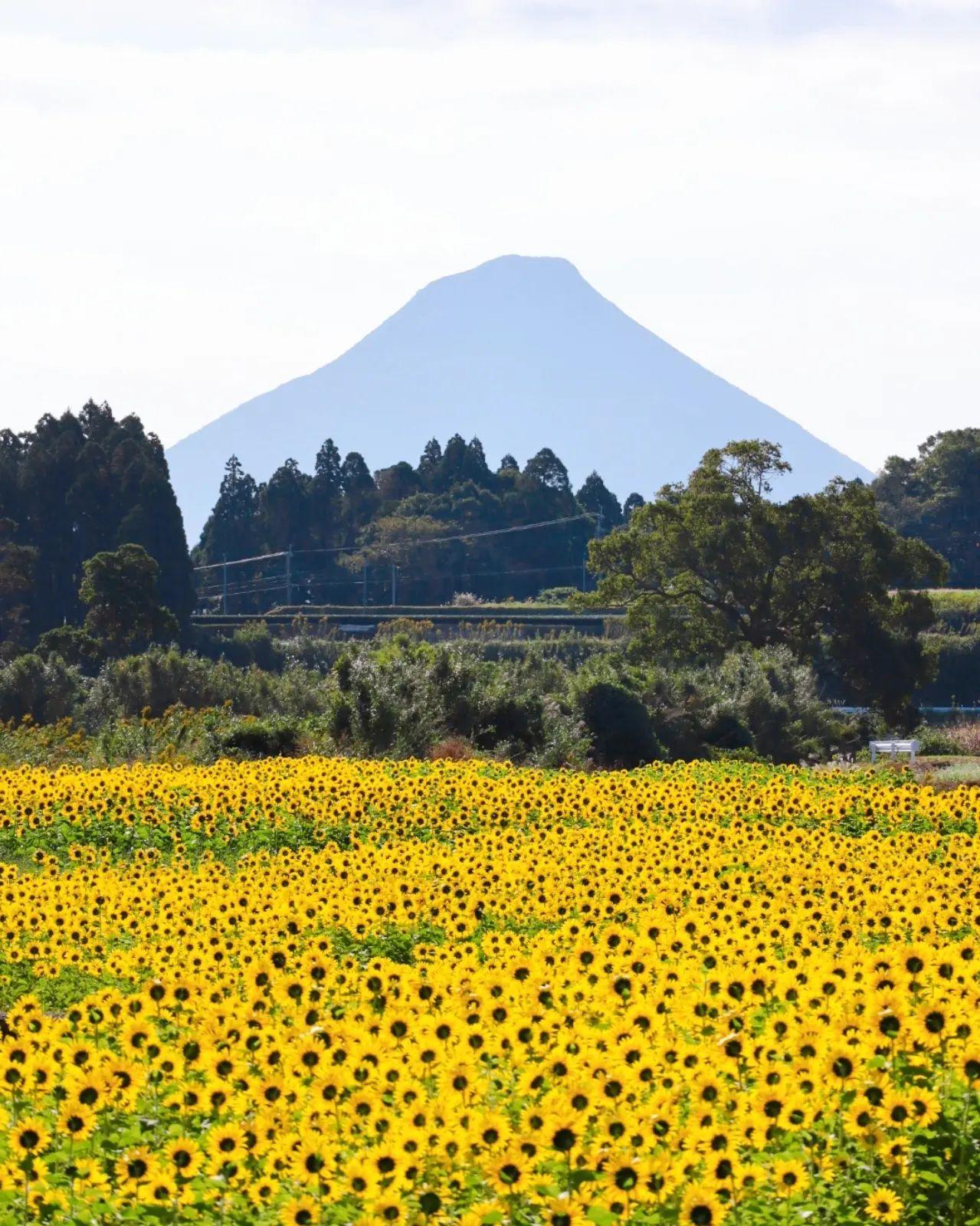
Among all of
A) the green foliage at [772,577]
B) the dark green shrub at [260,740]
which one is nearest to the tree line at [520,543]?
the green foliage at [772,577]

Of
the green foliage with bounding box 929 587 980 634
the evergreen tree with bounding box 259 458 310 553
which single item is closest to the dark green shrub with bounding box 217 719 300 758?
the green foliage with bounding box 929 587 980 634

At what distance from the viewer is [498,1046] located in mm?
6312

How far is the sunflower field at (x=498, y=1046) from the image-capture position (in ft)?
17.3

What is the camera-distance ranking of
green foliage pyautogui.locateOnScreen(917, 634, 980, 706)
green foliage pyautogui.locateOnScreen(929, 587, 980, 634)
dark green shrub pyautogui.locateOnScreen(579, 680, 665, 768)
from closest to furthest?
dark green shrub pyautogui.locateOnScreen(579, 680, 665, 768)
green foliage pyautogui.locateOnScreen(917, 634, 980, 706)
green foliage pyautogui.locateOnScreen(929, 587, 980, 634)

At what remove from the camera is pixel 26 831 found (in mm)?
15680

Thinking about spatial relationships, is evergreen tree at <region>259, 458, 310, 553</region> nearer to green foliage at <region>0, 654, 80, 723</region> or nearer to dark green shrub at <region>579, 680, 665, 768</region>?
green foliage at <region>0, 654, 80, 723</region>

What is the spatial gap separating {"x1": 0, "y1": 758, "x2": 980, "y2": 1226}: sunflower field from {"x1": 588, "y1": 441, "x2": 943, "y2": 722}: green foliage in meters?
30.3

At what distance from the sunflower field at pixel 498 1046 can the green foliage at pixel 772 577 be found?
30346 mm

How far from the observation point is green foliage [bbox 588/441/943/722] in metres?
41.3

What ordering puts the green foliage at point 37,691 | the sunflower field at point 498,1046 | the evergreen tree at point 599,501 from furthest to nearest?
the evergreen tree at point 599,501 → the green foliage at point 37,691 → the sunflower field at point 498,1046

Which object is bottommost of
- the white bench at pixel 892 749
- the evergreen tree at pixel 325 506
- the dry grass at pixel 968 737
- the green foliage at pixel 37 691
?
the dry grass at pixel 968 737

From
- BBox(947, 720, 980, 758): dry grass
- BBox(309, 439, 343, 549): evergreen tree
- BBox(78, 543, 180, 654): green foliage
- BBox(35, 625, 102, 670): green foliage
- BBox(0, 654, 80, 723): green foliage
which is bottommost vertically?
BBox(947, 720, 980, 758): dry grass

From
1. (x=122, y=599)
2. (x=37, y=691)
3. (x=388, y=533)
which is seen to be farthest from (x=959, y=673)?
(x=37, y=691)

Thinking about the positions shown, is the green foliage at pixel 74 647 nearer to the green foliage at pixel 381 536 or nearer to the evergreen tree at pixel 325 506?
the green foliage at pixel 381 536
